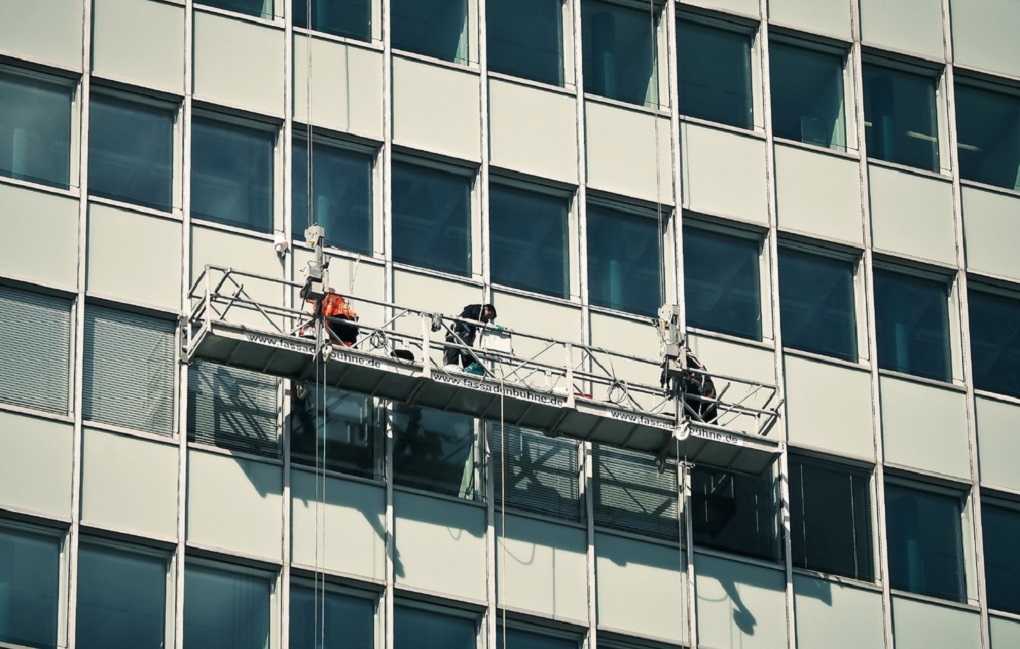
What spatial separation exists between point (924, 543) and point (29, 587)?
16.7 m

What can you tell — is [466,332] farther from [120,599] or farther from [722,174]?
[120,599]

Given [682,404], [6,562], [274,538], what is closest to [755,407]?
[682,404]

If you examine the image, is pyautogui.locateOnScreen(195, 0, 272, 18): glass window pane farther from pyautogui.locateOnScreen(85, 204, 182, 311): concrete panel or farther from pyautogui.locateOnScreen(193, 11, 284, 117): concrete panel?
pyautogui.locateOnScreen(85, 204, 182, 311): concrete panel

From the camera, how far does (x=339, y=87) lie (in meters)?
49.6

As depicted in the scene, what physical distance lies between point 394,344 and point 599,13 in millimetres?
8456

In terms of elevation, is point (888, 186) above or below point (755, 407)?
above

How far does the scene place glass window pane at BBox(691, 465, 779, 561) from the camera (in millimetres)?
49688

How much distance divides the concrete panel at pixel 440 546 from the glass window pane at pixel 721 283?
6191 mm

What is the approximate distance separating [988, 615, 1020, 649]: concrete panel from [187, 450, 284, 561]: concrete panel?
1353cm

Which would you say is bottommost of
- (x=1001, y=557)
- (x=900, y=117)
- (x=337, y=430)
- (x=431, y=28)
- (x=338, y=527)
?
(x=338, y=527)

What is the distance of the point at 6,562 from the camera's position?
44.2 m

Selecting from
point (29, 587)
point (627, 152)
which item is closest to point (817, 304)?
point (627, 152)

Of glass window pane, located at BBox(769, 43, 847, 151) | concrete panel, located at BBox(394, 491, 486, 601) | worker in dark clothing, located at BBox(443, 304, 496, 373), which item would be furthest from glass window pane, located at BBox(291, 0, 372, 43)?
concrete panel, located at BBox(394, 491, 486, 601)

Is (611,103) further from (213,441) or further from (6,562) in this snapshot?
(6,562)
